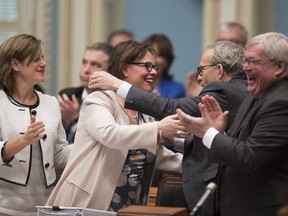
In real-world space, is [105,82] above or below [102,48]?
above

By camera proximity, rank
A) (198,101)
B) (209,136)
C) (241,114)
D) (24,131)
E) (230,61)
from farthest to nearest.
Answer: (24,131) → (230,61) → (198,101) → (241,114) → (209,136)

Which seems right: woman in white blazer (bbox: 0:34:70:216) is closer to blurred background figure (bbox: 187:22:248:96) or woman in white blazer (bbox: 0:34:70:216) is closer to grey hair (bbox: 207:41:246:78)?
grey hair (bbox: 207:41:246:78)

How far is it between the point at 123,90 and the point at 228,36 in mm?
2719

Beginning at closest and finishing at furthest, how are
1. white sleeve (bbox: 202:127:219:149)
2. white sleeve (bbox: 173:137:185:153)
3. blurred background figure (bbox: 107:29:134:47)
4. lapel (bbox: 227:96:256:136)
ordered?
white sleeve (bbox: 202:127:219:149) → lapel (bbox: 227:96:256:136) → white sleeve (bbox: 173:137:185:153) → blurred background figure (bbox: 107:29:134:47)

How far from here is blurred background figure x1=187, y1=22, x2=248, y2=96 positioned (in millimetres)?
7625

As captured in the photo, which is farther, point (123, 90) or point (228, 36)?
point (228, 36)

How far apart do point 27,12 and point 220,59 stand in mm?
4102

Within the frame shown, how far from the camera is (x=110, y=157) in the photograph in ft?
16.7

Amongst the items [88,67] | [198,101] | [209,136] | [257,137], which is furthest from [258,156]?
[88,67]

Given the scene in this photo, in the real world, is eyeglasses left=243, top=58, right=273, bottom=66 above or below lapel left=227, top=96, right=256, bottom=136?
above

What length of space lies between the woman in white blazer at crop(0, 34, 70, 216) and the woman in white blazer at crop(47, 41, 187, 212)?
0.24 m

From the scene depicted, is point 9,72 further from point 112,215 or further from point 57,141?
point 112,215

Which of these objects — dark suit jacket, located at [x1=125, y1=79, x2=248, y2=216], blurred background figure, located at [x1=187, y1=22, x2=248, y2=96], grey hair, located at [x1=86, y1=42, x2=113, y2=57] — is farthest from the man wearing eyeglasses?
blurred background figure, located at [x1=187, y1=22, x2=248, y2=96]

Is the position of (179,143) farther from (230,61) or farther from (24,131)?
(24,131)
